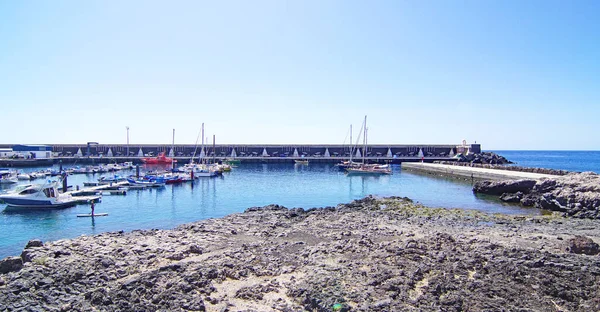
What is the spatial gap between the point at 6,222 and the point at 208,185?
26.0m

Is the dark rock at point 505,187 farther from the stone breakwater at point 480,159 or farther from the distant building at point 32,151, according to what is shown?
the distant building at point 32,151

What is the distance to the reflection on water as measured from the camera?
2477cm

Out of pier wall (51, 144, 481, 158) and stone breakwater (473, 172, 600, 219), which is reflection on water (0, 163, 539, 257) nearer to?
stone breakwater (473, 172, 600, 219)

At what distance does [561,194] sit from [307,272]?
1006 inches

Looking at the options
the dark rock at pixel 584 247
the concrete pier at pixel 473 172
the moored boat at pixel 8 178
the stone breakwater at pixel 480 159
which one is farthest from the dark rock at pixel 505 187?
the moored boat at pixel 8 178

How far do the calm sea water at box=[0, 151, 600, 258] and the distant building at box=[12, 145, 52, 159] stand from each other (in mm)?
41883

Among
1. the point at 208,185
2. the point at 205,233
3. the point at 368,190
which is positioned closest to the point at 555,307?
the point at 205,233

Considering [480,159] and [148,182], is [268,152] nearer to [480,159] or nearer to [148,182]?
[480,159]

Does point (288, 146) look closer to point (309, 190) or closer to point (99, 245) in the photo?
point (309, 190)

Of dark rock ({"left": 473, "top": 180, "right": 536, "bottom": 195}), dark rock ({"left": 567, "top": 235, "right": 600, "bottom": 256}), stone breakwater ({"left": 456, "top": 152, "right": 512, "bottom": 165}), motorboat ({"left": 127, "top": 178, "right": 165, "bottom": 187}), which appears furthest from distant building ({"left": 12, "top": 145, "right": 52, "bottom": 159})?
dark rock ({"left": 567, "top": 235, "right": 600, "bottom": 256})

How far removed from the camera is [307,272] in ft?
43.4

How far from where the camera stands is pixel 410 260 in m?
14.2

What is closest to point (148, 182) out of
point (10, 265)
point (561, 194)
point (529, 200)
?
point (10, 265)

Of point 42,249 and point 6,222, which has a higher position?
point 42,249
